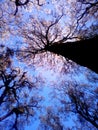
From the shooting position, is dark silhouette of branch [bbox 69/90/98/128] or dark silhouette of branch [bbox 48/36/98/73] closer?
dark silhouette of branch [bbox 48/36/98/73]

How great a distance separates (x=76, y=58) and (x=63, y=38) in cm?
1097

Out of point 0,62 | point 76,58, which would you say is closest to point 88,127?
point 0,62

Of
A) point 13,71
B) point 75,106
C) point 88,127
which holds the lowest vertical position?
point 88,127

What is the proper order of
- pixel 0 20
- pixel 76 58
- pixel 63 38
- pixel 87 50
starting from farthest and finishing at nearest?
pixel 0 20, pixel 63 38, pixel 76 58, pixel 87 50

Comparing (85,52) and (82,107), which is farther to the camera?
(82,107)

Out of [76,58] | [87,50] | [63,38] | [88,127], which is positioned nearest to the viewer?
[87,50]

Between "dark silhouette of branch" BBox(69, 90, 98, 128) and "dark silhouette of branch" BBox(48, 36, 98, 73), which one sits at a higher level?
"dark silhouette of branch" BBox(48, 36, 98, 73)

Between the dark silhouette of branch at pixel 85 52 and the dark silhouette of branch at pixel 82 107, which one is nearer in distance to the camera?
the dark silhouette of branch at pixel 85 52

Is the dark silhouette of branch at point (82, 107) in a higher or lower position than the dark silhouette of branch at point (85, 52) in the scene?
lower

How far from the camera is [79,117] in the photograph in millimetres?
22000

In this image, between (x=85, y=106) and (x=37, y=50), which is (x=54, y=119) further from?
(x=37, y=50)

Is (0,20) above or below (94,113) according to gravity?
above

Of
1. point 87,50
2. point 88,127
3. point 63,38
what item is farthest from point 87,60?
point 88,127

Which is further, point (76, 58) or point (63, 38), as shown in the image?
point (63, 38)
